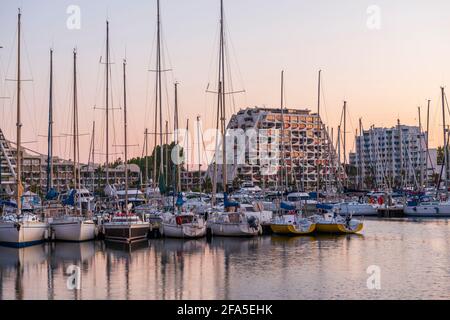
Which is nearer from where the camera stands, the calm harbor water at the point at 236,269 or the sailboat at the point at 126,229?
the calm harbor water at the point at 236,269

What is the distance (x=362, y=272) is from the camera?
38.5 metres

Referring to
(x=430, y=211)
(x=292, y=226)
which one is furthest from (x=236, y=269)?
(x=430, y=211)

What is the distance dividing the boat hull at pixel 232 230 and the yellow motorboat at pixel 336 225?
24.6ft

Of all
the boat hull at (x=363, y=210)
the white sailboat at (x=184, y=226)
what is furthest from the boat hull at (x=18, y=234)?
the boat hull at (x=363, y=210)

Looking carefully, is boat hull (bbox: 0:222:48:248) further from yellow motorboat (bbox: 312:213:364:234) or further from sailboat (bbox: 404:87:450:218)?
sailboat (bbox: 404:87:450:218)

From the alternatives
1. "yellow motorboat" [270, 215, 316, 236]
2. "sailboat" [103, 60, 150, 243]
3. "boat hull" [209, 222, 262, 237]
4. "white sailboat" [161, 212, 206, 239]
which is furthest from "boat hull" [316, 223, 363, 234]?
"sailboat" [103, 60, 150, 243]

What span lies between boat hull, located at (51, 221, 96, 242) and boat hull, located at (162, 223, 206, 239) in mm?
6989

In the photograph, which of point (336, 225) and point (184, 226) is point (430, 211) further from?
point (184, 226)

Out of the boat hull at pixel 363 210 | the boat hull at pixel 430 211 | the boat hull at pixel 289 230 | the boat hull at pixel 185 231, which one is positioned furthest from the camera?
the boat hull at pixel 363 210

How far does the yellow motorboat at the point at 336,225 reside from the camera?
62062mm

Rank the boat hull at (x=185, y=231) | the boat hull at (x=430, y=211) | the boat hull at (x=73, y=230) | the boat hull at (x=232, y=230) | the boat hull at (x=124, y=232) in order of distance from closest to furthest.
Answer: the boat hull at (x=124, y=232)
the boat hull at (x=73, y=230)
the boat hull at (x=185, y=231)
the boat hull at (x=232, y=230)
the boat hull at (x=430, y=211)

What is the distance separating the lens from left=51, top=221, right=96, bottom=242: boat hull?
5466 centimetres

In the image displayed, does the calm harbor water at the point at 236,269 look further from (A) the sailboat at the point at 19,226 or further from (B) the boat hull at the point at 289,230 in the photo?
(B) the boat hull at the point at 289,230

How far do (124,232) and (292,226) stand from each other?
1623 cm
